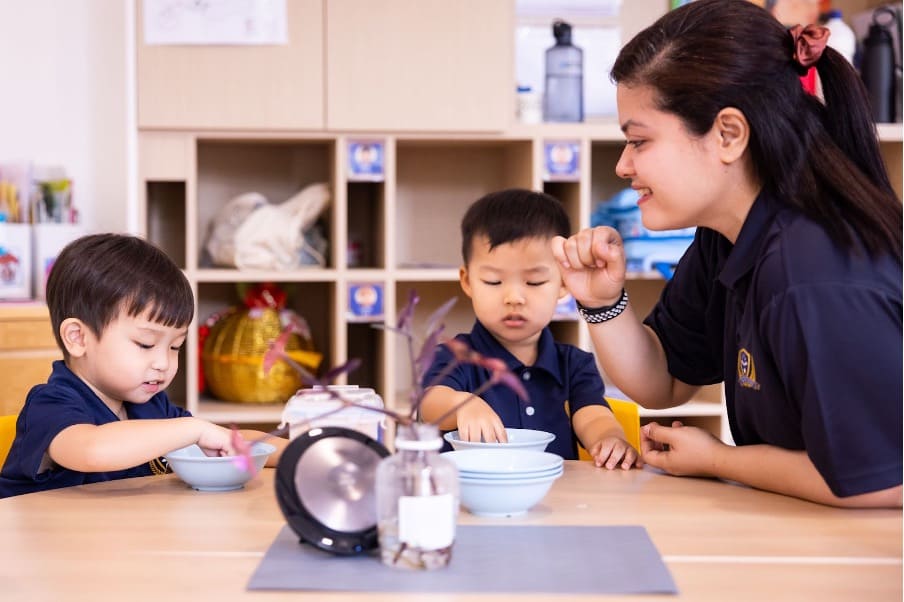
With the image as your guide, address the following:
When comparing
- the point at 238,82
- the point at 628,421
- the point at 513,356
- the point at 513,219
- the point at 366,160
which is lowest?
the point at 628,421

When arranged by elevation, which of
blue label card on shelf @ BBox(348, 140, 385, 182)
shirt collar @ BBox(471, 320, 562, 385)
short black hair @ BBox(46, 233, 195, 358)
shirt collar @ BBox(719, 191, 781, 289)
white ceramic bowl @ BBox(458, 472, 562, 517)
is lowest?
white ceramic bowl @ BBox(458, 472, 562, 517)

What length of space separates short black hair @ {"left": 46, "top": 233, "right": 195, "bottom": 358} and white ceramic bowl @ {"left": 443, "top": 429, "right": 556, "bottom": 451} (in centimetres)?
48

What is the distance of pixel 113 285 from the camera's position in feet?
5.12

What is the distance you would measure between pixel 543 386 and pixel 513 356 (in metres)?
0.08

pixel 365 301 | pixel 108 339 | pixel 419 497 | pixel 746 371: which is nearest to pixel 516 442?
pixel 746 371

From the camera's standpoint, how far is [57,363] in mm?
1553

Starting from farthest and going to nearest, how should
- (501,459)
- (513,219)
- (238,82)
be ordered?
1. (238,82)
2. (513,219)
3. (501,459)

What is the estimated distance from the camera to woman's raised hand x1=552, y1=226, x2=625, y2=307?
5.05ft

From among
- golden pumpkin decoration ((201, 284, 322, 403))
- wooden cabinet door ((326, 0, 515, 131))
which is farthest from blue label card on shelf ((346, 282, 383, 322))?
wooden cabinet door ((326, 0, 515, 131))

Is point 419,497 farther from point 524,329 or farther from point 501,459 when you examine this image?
point 524,329

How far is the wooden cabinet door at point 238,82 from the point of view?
2.79m

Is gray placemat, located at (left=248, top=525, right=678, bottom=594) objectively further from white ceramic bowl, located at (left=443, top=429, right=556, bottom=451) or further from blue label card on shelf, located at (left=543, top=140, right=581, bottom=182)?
blue label card on shelf, located at (left=543, top=140, right=581, bottom=182)

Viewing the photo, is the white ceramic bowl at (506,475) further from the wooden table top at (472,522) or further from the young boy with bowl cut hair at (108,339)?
the young boy with bowl cut hair at (108,339)

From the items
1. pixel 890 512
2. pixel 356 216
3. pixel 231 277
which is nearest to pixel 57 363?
pixel 890 512
